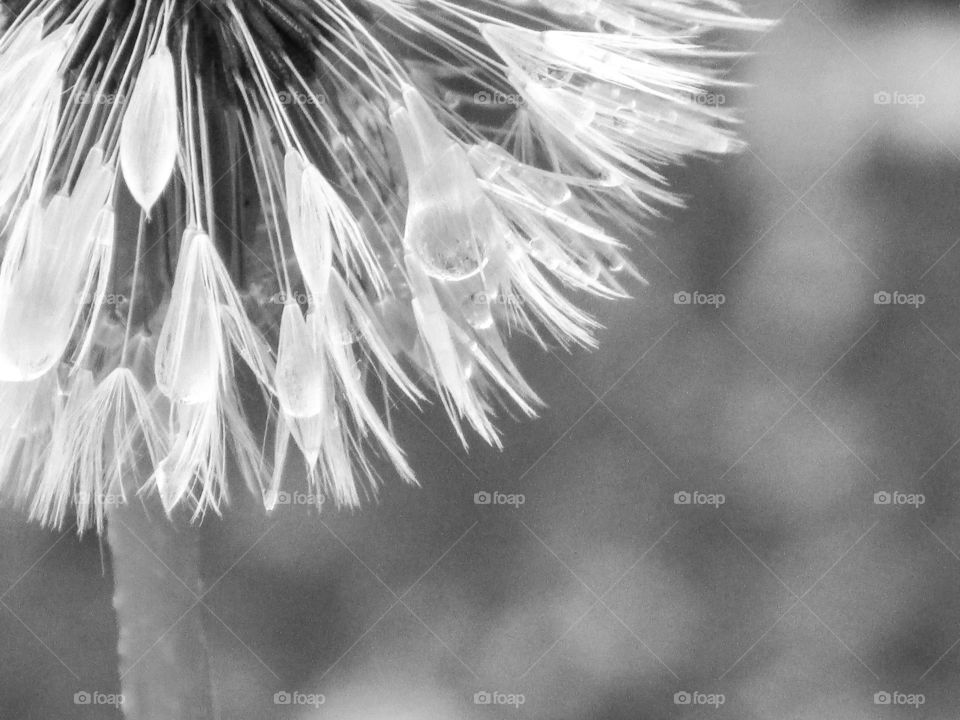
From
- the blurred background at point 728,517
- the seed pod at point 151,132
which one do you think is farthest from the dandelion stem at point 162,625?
the seed pod at point 151,132

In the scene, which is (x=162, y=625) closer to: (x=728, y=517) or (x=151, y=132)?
(x=151, y=132)

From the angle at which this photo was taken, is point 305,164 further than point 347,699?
No

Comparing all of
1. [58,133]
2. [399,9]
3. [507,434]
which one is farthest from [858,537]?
[58,133]

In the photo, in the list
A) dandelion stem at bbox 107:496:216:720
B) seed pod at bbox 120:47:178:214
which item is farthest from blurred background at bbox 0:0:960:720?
seed pod at bbox 120:47:178:214

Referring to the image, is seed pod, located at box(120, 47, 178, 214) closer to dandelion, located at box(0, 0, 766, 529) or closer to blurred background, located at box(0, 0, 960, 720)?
dandelion, located at box(0, 0, 766, 529)

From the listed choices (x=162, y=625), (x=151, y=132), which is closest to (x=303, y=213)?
(x=151, y=132)

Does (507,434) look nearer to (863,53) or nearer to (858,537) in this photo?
(858,537)

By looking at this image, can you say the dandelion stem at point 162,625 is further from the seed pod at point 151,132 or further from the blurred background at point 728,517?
the seed pod at point 151,132
